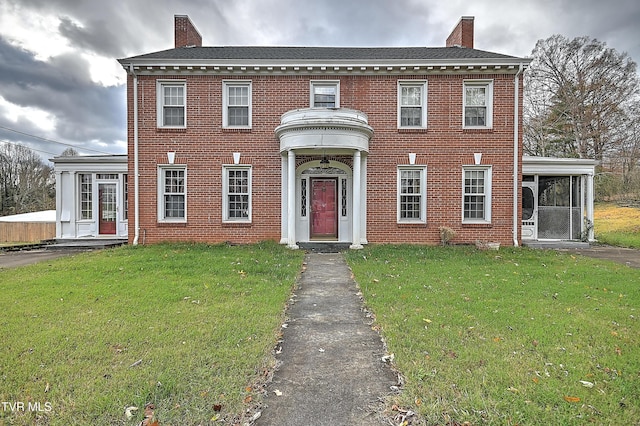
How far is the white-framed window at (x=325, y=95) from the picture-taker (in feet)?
39.2

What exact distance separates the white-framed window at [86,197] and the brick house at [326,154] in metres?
3.19

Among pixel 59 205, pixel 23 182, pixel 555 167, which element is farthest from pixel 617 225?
pixel 23 182

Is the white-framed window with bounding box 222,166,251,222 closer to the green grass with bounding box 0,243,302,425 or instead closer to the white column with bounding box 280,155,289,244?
the white column with bounding box 280,155,289,244

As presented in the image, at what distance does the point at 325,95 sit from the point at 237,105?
321cm

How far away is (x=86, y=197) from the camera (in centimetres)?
1384

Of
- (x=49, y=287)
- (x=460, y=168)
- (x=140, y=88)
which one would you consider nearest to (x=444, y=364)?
(x=49, y=287)

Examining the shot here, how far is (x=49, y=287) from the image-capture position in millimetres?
6172

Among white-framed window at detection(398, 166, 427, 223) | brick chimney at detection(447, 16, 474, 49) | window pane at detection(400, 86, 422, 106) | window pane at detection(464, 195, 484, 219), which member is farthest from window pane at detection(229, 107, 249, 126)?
brick chimney at detection(447, 16, 474, 49)

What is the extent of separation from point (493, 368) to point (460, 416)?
917 mm

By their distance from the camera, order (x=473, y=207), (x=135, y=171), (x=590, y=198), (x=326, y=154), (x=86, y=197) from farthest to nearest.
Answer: (x=86, y=197) < (x=590, y=198) < (x=473, y=207) < (x=135, y=171) < (x=326, y=154)

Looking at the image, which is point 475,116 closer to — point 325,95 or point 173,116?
point 325,95

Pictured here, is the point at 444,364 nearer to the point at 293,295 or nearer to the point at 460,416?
the point at 460,416

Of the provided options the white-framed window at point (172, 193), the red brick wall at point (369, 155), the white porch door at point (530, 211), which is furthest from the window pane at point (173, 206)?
the white porch door at point (530, 211)

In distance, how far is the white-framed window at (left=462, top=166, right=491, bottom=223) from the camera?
12.0 meters
